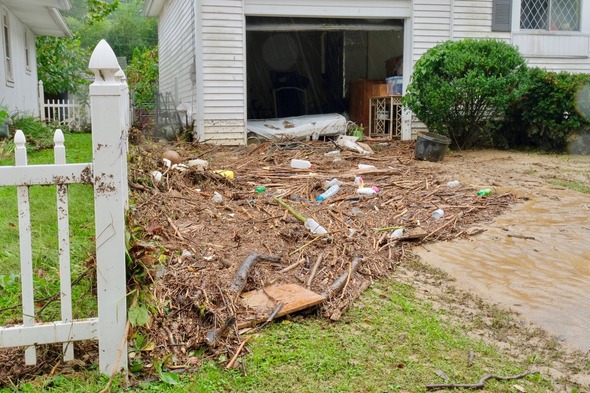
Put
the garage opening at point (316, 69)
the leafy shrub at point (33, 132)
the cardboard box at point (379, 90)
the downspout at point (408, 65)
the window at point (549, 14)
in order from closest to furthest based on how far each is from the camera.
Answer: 1. the leafy shrub at point (33, 132)
2. the downspout at point (408, 65)
3. the window at point (549, 14)
4. the cardboard box at point (379, 90)
5. the garage opening at point (316, 69)

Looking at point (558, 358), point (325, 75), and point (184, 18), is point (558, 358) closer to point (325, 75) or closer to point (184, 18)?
point (184, 18)

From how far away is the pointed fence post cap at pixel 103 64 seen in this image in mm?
2682

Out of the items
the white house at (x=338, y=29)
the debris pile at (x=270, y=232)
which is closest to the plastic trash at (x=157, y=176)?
the debris pile at (x=270, y=232)

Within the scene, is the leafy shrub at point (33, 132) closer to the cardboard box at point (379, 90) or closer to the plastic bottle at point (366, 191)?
the plastic bottle at point (366, 191)

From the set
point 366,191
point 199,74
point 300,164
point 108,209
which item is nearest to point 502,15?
point 199,74

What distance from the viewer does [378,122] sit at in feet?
46.3

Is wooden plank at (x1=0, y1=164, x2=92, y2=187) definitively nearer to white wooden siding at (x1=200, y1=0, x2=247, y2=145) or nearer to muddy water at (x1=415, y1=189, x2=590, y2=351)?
muddy water at (x1=415, y1=189, x2=590, y2=351)

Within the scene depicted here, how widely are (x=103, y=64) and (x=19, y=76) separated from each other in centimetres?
1474

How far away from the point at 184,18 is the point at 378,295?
11810 mm

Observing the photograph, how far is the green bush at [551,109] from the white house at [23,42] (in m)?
10.7

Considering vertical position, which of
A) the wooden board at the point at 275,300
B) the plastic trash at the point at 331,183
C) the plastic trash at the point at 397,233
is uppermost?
the plastic trash at the point at 331,183

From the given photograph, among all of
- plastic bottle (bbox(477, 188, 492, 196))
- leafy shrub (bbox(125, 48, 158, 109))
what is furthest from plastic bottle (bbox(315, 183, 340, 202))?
leafy shrub (bbox(125, 48, 158, 109))

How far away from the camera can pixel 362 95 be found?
15.4 meters

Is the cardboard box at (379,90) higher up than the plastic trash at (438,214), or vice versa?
the cardboard box at (379,90)
